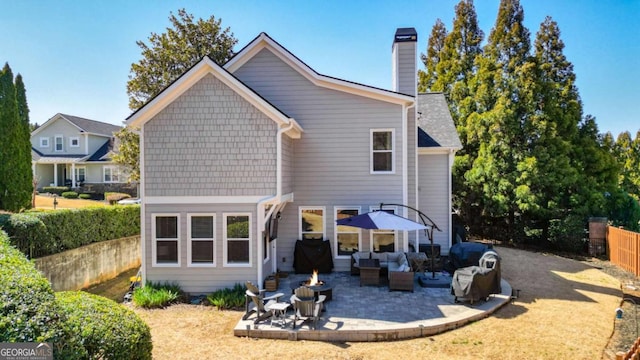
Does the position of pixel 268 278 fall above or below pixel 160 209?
below

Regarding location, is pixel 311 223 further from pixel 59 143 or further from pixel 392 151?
pixel 59 143

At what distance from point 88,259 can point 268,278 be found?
7.63 meters

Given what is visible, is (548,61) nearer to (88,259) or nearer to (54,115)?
(88,259)

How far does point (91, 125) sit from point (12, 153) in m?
22.6

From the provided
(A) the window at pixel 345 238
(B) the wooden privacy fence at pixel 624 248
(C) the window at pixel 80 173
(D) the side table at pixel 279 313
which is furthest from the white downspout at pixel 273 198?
(C) the window at pixel 80 173

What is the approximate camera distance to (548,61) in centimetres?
1895

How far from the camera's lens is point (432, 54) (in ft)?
90.5

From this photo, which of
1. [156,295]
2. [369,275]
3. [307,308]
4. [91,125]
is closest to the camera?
[307,308]

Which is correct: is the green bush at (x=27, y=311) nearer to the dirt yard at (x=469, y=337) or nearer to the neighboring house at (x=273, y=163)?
the dirt yard at (x=469, y=337)

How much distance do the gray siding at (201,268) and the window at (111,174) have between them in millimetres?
27210

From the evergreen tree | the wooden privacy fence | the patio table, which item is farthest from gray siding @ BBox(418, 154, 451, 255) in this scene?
the evergreen tree

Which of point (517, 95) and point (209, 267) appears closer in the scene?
point (209, 267)

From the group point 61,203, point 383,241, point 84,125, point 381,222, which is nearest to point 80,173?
point 84,125

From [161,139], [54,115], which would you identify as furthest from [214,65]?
[54,115]
